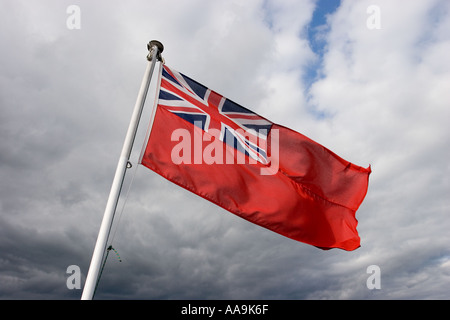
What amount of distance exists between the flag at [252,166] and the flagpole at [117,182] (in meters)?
0.69

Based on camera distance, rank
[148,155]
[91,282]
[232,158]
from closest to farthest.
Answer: [91,282] → [148,155] → [232,158]

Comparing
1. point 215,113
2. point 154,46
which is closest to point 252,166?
point 215,113

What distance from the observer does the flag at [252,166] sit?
10.3 metres

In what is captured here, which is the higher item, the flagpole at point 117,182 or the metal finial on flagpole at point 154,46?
the metal finial on flagpole at point 154,46

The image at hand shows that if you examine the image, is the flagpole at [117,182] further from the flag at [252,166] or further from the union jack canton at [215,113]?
the union jack canton at [215,113]

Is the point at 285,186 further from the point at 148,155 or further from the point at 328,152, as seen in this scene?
the point at 148,155

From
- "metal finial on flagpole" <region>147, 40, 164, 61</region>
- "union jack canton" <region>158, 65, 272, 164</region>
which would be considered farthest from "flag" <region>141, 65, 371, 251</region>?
"metal finial on flagpole" <region>147, 40, 164, 61</region>

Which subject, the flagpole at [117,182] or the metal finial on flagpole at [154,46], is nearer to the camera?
the flagpole at [117,182]

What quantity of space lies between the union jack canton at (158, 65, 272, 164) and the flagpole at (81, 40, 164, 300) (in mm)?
853

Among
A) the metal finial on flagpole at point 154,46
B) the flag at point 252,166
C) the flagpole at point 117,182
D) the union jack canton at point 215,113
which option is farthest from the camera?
the union jack canton at point 215,113

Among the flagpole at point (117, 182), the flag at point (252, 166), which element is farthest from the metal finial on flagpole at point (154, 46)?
the flag at point (252, 166)

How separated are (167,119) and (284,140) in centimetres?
479

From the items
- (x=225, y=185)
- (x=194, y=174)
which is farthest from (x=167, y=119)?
(x=225, y=185)

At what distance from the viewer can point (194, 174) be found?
33.5ft
